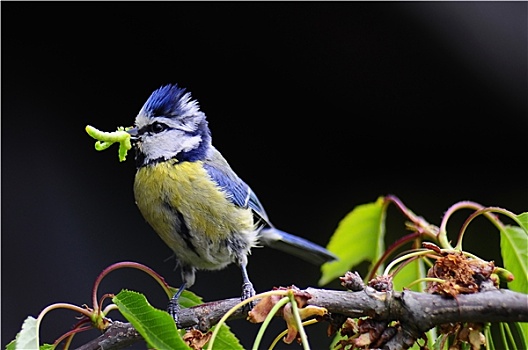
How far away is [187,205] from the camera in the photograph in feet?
5.71

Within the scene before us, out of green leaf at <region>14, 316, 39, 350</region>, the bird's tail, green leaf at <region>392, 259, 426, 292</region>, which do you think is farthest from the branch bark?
the bird's tail

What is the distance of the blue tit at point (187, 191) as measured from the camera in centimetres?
173

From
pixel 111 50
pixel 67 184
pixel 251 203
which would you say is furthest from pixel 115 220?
pixel 251 203

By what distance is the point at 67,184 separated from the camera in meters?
3.18

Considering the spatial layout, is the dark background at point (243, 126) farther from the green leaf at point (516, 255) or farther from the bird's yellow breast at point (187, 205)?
the green leaf at point (516, 255)

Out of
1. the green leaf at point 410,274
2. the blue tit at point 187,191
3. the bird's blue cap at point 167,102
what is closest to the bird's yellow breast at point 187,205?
the blue tit at point 187,191

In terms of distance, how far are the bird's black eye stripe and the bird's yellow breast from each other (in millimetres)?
83

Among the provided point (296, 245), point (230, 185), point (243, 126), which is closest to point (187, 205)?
point (230, 185)

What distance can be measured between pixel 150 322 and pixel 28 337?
0.16 meters

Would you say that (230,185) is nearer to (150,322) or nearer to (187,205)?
(187,205)

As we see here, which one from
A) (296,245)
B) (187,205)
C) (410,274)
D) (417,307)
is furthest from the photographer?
(296,245)

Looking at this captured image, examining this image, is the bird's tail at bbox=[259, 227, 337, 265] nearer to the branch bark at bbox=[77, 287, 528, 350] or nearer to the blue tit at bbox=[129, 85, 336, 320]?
the blue tit at bbox=[129, 85, 336, 320]

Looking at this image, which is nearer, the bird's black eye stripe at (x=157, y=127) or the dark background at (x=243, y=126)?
the bird's black eye stripe at (x=157, y=127)

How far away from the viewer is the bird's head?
1.78m
